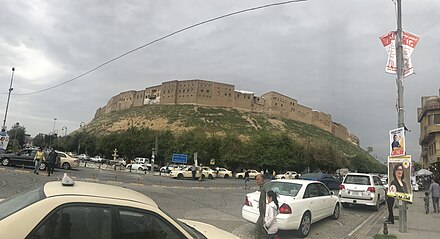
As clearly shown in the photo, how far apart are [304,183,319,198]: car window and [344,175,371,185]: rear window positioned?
5.82m

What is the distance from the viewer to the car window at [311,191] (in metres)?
9.47

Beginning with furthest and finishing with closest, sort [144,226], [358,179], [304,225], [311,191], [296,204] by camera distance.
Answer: [358,179] → [311,191] → [304,225] → [296,204] → [144,226]

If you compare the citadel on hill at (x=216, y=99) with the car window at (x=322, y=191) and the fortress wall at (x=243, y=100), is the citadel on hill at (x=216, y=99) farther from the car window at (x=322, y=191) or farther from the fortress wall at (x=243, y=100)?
the car window at (x=322, y=191)

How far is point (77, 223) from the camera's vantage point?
286 cm

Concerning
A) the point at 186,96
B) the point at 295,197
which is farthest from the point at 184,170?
the point at 186,96

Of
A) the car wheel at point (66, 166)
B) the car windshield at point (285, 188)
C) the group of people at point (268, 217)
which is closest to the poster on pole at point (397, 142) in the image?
the car windshield at point (285, 188)

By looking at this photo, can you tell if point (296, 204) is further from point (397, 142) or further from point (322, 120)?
point (322, 120)

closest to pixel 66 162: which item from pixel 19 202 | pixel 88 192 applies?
pixel 19 202

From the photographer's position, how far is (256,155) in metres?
Answer: 59.7

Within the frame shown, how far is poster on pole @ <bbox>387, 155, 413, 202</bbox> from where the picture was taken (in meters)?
9.84

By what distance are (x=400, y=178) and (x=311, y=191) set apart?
2.83 metres

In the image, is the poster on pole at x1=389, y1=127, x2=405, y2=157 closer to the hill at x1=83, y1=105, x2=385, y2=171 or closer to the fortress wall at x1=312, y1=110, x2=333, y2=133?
the hill at x1=83, y1=105, x2=385, y2=171

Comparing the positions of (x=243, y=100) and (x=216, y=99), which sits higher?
(x=243, y=100)

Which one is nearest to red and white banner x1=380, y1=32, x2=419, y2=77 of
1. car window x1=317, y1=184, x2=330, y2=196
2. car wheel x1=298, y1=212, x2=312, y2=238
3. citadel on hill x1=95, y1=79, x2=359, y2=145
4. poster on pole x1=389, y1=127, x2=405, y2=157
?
poster on pole x1=389, y1=127, x2=405, y2=157
